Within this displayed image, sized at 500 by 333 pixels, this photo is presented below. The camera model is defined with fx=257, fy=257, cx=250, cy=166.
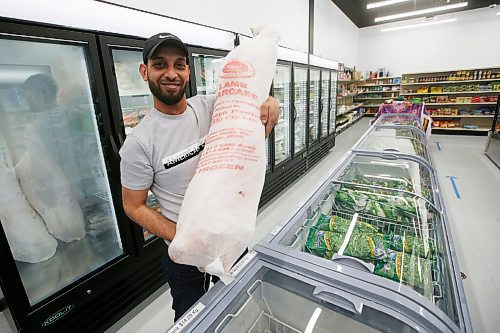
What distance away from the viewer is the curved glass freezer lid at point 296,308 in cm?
85

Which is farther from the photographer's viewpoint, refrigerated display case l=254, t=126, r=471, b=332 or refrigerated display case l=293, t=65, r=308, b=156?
refrigerated display case l=293, t=65, r=308, b=156

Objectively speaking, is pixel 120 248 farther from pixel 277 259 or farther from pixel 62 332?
pixel 277 259

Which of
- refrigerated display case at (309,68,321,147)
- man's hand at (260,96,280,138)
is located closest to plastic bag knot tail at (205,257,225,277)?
man's hand at (260,96,280,138)

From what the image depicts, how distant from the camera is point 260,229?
128 inches

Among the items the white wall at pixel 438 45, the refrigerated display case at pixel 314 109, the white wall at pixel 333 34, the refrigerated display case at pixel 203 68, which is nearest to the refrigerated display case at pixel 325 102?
the refrigerated display case at pixel 314 109

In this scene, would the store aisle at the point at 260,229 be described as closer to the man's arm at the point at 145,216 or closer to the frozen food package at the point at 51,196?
the man's arm at the point at 145,216

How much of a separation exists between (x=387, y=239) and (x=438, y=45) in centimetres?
1190

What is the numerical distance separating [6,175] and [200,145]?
4.23 feet

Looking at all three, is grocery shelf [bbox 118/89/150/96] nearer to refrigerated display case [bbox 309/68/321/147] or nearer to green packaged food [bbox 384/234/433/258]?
green packaged food [bbox 384/234/433/258]

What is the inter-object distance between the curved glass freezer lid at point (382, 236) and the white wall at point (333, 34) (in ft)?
18.8

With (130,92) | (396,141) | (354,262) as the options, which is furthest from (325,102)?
(354,262)

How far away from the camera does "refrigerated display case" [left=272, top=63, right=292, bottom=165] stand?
422cm

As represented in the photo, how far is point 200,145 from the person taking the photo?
3.74 ft

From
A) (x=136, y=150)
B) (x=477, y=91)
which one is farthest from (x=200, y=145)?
(x=477, y=91)
